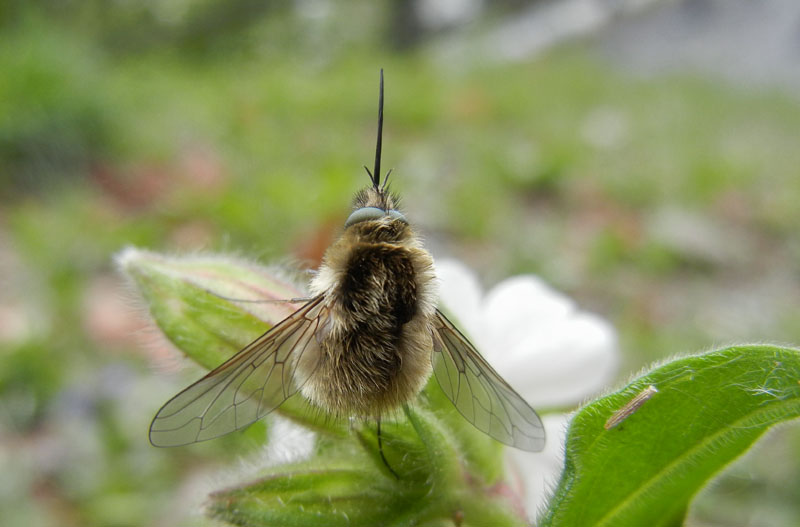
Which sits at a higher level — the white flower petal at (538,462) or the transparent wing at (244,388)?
the transparent wing at (244,388)

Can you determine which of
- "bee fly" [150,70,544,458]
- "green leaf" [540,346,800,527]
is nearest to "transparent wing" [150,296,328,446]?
"bee fly" [150,70,544,458]

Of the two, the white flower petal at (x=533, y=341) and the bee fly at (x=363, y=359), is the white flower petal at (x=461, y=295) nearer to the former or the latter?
the white flower petal at (x=533, y=341)

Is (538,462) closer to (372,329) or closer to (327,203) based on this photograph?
(372,329)

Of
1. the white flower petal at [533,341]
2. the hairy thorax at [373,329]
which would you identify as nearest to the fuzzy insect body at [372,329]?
the hairy thorax at [373,329]

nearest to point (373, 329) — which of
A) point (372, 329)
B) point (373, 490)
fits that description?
point (372, 329)

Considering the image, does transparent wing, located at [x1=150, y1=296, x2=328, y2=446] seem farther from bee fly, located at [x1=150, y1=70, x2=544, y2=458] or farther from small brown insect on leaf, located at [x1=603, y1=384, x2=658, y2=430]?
small brown insect on leaf, located at [x1=603, y1=384, x2=658, y2=430]

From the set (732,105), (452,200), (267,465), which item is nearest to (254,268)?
(267,465)
